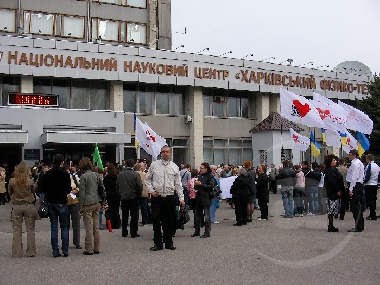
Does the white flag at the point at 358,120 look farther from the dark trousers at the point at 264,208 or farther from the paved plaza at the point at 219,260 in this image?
the paved plaza at the point at 219,260

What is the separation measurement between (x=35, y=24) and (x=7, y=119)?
9267mm

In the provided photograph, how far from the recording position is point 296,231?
14227 millimetres

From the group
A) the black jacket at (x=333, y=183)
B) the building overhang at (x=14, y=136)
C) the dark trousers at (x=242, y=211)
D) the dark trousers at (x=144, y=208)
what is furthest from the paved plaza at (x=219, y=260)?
the building overhang at (x=14, y=136)

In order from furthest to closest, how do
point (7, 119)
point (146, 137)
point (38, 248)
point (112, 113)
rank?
point (112, 113) → point (7, 119) → point (146, 137) → point (38, 248)

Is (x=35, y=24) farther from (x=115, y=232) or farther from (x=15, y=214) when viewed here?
(x=15, y=214)

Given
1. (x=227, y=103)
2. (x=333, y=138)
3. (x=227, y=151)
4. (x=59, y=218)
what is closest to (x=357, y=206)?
(x=333, y=138)

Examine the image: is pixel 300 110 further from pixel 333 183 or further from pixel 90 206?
pixel 90 206

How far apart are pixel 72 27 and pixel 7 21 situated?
4118mm

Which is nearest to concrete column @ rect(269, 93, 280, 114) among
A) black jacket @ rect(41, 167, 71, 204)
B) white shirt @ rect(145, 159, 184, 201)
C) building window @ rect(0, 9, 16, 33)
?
building window @ rect(0, 9, 16, 33)

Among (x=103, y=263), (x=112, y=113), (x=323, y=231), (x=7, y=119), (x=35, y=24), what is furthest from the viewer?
(x=35, y=24)

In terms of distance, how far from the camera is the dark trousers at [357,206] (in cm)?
1388

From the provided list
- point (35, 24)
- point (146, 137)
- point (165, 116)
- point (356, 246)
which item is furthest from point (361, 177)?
point (35, 24)

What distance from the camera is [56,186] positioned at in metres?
11.1

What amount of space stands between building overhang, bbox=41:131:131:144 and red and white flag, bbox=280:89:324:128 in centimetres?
1326
